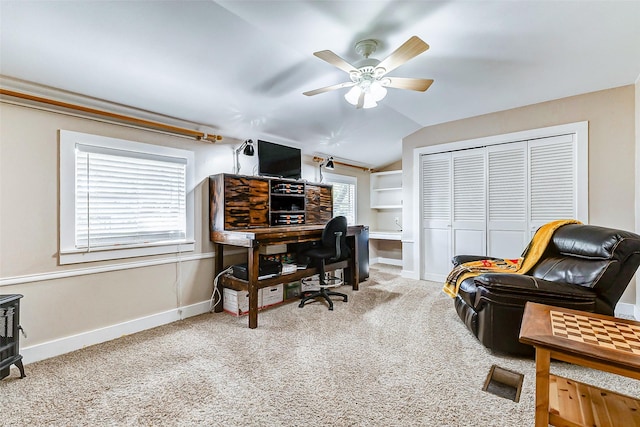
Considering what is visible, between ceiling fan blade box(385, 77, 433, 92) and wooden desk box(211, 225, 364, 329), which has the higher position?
ceiling fan blade box(385, 77, 433, 92)

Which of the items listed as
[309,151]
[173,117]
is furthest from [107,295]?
[309,151]

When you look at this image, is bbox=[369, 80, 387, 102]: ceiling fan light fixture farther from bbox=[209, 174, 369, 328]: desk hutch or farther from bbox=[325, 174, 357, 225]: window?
bbox=[325, 174, 357, 225]: window

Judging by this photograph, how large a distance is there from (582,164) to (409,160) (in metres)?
2.10

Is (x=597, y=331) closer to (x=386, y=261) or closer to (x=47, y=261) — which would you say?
(x=47, y=261)

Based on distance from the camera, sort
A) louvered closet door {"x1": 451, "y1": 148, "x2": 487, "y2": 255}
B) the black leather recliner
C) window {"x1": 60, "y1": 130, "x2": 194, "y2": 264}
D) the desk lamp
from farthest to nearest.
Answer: louvered closet door {"x1": 451, "y1": 148, "x2": 487, "y2": 255} → the desk lamp → window {"x1": 60, "y1": 130, "x2": 194, "y2": 264} → the black leather recliner

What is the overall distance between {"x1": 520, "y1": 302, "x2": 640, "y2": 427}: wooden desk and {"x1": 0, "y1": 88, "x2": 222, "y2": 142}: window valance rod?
10.7 ft

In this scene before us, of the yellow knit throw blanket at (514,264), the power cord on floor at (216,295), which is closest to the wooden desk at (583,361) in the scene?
the yellow knit throw blanket at (514,264)

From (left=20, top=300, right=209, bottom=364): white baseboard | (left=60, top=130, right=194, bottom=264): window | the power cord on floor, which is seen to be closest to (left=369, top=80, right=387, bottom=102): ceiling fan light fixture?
(left=60, top=130, right=194, bottom=264): window

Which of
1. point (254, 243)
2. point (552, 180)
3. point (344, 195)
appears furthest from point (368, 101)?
point (344, 195)

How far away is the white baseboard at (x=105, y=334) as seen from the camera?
220 centimetres

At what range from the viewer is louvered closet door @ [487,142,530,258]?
3676 millimetres

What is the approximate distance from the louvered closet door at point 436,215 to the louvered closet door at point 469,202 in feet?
0.33

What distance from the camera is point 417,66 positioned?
269cm

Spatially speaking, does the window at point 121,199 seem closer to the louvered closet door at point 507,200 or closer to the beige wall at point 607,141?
the louvered closet door at point 507,200
